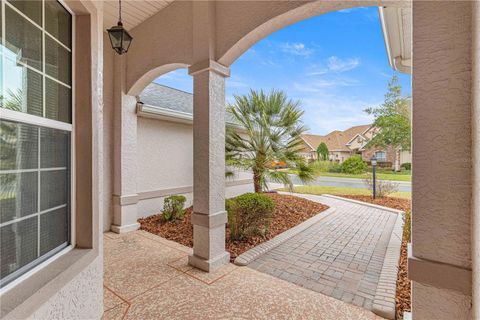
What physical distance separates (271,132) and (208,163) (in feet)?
12.3

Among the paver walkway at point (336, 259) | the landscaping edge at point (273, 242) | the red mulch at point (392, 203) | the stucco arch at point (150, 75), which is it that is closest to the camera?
the paver walkway at point (336, 259)

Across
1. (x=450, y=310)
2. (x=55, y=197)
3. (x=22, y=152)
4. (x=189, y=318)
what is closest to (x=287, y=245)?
(x=189, y=318)

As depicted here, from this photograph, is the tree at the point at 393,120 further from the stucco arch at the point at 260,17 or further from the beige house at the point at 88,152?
the stucco arch at the point at 260,17

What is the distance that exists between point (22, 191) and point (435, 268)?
3516mm

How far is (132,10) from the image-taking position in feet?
16.0

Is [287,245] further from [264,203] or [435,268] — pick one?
[435,268]

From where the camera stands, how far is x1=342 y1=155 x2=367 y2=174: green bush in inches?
728

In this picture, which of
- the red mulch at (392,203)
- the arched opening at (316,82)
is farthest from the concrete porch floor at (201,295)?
the red mulch at (392,203)

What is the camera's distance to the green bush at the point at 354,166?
18494 mm

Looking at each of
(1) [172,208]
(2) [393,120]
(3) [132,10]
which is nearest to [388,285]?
(1) [172,208]

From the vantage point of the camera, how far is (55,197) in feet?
7.37

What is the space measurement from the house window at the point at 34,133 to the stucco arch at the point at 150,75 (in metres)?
2.39

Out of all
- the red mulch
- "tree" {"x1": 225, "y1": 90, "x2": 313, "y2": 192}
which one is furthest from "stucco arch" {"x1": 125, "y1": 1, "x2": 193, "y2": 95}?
the red mulch

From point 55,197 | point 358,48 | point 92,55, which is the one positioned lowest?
point 55,197
